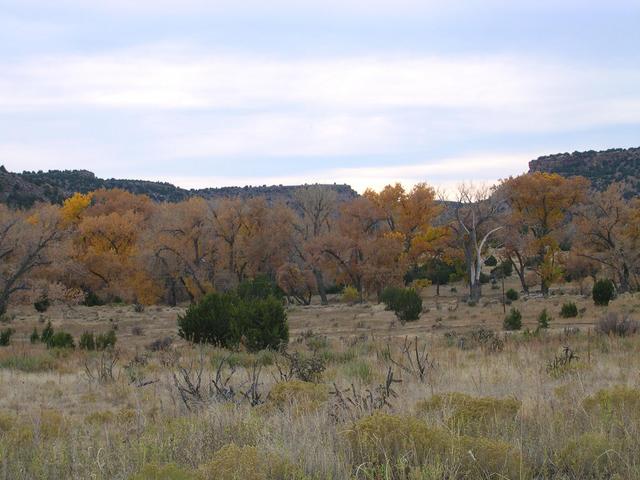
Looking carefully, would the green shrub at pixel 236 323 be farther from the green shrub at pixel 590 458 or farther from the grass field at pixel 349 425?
the green shrub at pixel 590 458

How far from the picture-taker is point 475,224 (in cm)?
4488

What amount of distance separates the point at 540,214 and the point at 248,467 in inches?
1936

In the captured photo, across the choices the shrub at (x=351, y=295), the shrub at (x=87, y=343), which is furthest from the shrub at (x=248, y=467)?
the shrub at (x=351, y=295)

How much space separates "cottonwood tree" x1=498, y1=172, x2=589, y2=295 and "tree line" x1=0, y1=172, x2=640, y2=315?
9cm

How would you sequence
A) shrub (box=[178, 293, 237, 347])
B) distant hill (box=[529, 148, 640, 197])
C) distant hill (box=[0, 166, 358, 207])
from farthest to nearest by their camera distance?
1. distant hill (box=[529, 148, 640, 197])
2. distant hill (box=[0, 166, 358, 207])
3. shrub (box=[178, 293, 237, 347])

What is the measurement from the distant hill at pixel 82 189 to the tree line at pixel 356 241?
11169 millimetres

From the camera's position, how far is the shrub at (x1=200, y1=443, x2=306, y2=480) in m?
3.98

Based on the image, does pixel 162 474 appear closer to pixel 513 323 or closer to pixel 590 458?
pixel 590 458

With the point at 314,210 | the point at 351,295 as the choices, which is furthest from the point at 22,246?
the point at 314,210

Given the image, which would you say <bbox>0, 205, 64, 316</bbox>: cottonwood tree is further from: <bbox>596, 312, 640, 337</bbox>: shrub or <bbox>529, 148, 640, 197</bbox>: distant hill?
<bbox>529, 148, 640, 197</bbox>: distant hill

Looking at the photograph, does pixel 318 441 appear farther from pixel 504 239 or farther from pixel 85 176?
pixel 85 176

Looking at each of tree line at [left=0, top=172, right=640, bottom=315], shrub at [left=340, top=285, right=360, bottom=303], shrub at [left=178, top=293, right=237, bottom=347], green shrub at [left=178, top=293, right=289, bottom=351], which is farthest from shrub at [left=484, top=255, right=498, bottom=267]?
shrub at [left=178, top=293, right=237, bottom=347]

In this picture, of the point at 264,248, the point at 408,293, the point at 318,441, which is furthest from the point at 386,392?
the point at 264,248

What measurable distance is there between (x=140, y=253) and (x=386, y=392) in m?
44.8
